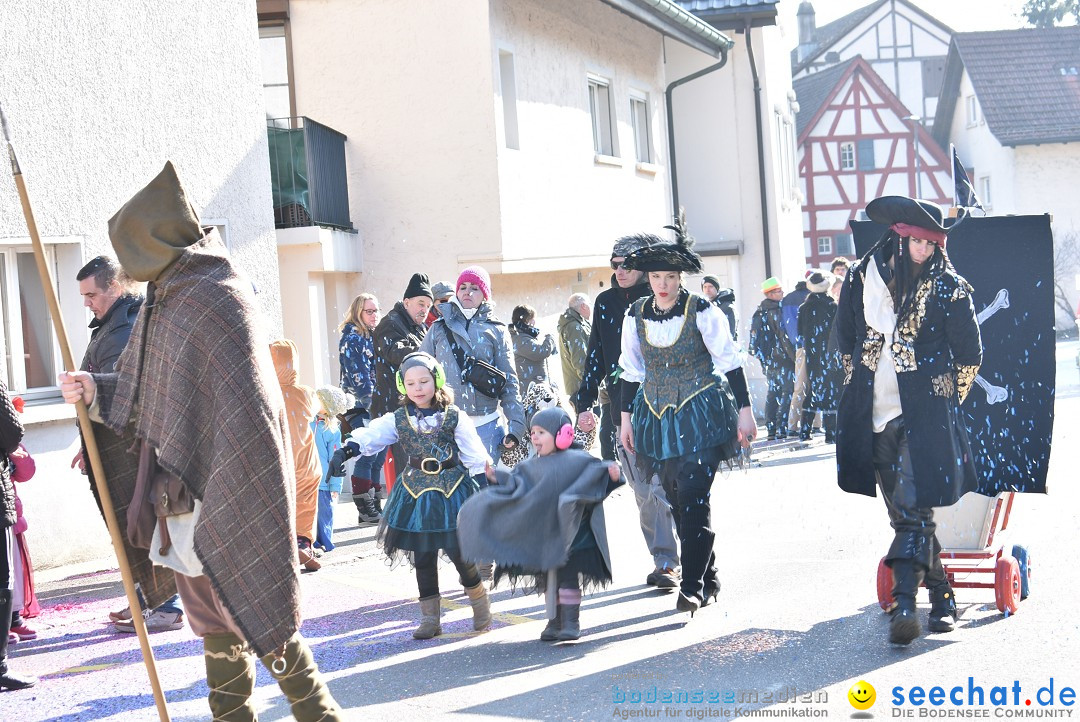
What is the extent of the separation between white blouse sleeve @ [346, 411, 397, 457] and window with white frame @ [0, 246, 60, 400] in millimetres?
3845

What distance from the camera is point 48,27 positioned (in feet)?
33.0

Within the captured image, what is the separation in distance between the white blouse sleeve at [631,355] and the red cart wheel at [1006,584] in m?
2.08

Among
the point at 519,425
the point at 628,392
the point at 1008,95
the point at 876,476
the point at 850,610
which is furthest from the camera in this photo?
the point at 1008,95

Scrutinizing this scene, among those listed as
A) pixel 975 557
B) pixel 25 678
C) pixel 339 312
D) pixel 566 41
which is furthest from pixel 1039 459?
pixel 566 41

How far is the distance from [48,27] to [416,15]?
623cm

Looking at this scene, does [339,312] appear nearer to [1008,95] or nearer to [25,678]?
[25,678]

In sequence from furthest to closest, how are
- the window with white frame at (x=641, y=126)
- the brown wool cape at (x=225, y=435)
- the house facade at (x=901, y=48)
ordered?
1. the house facade at (x=901, y=48)
2. the window with white frame at (x=641, y=126)
3. the brown wool cape at (x=225, y=435)

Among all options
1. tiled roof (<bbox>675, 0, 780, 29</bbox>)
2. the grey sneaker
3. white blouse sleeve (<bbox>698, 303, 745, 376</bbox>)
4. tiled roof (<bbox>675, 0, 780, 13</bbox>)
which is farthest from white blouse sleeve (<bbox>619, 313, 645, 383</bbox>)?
tiled roof (<bbox>675, 0, 780, 29</bbox>)

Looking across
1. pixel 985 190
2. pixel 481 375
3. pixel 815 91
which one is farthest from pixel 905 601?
pixel 815 91

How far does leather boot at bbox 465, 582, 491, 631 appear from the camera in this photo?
7.16 metres

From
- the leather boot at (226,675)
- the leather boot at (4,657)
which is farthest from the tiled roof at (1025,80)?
the leather boot at (226,675)

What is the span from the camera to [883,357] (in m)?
6.46

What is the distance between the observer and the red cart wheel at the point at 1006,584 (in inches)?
257

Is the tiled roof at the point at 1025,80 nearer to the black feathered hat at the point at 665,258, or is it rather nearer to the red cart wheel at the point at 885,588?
the black feathered hat at the point at 665,258
